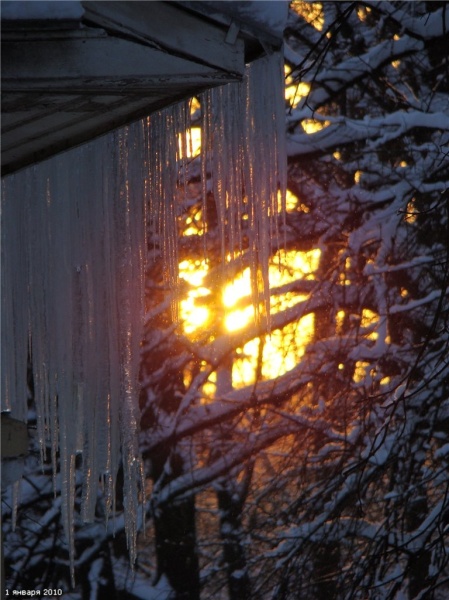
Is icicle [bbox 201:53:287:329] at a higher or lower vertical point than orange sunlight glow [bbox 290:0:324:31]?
lower

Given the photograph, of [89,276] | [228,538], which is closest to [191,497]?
[228,538]

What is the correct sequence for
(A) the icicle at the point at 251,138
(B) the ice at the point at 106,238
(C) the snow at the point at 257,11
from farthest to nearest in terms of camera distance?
(B) the ice at the point at 106,238 < (A) the icicle at the point at 251,138 < (C) the snow at the point at 257,11

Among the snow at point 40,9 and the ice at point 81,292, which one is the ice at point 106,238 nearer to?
the ice at point 81,292

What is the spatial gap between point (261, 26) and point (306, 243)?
6.38m

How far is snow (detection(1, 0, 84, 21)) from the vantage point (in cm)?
178

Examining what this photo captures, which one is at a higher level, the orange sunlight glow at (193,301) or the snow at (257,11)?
the orange sunlight glow at (193,301)

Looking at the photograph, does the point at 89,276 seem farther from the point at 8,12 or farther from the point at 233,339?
the point at 233,339

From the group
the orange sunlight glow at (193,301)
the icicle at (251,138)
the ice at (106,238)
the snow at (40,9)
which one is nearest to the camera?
the snow at (40,9)

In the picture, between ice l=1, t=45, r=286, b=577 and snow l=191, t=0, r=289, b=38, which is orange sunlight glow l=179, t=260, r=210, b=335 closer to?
ice l=1, t=45, r=286, b=577

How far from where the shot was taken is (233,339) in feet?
28.2

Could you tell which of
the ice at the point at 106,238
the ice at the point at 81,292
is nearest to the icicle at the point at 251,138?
→ the ice at the point at 106,238

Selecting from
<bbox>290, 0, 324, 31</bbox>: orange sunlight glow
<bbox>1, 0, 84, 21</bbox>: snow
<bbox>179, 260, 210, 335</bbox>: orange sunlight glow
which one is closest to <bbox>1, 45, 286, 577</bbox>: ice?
<bbox>1, 0, 84, 21</bbox>: snow

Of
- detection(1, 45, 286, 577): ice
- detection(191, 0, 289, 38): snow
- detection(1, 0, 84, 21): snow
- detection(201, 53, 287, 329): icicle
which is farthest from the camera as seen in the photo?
detection(1, 45, 286, 577): ice

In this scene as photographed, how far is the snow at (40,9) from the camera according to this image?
1776mm
